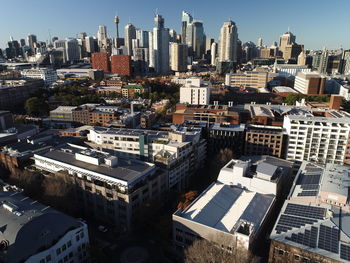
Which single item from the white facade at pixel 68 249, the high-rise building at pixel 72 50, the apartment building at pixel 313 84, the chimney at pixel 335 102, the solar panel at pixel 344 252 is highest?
the high-rise building at pixel 72 50

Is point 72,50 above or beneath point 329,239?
above

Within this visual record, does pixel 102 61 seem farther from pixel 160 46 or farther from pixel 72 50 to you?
pixel 72 50

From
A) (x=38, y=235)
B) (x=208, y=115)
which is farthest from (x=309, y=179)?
(x=208, y=115)

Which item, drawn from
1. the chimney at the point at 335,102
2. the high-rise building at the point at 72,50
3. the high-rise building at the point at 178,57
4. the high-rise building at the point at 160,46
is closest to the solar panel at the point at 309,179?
the chimney at the point at 335,102

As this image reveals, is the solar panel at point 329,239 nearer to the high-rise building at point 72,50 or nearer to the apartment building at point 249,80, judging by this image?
the apartment building at point 249,80

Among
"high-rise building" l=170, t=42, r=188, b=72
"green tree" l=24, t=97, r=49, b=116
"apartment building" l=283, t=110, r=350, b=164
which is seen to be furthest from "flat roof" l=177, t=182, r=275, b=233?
"high-rise building" l=170, t=42, r=188, b=72

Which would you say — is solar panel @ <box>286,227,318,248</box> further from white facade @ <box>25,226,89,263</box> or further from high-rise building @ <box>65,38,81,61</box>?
high-rise building @ <box>65,38,81,61</box>
